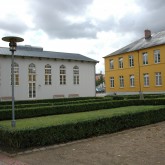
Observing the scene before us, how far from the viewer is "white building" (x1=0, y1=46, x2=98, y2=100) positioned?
102ft

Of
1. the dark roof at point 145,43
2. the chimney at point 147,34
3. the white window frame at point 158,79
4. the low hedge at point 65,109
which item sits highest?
the chimney at point 147,34

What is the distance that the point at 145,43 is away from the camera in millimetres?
42062

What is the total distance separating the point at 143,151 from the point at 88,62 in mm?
32370

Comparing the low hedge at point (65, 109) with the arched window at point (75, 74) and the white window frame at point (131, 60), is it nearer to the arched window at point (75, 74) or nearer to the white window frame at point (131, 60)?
the arched window at point (75, 74)

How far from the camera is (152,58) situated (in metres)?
40.0

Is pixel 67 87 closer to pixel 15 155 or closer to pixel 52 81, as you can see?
pixel 52 81

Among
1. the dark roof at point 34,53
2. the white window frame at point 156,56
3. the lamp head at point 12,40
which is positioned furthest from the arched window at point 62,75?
the lamp head at point 12,40

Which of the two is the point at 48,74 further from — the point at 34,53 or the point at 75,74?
the point at 75,74

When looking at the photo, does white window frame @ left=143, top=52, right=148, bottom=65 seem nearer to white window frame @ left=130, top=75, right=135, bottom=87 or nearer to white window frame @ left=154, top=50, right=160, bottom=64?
white window frame @ left=154, top=50, right=160, bottom=64

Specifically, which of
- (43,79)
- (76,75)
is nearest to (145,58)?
(76,75)

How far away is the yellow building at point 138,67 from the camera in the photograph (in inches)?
1537

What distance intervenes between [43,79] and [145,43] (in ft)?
59.4

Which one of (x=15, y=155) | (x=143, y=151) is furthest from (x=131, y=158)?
(x=15, y=155)

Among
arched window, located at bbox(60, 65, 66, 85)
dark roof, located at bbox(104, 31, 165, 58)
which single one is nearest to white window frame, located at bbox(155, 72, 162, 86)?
dark roof, located at bbox(104, 31, 165, 58)
